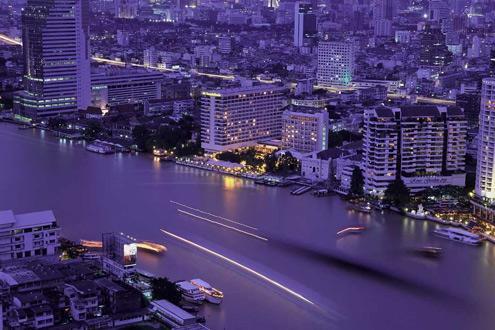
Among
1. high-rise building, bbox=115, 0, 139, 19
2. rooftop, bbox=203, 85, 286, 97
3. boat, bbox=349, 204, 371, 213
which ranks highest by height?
high-rise building, bbox=115, 0, 139, 19

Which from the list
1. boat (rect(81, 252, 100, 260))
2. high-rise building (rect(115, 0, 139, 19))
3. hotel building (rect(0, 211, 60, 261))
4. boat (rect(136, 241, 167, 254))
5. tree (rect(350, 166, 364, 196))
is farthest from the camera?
high-rise building (rect(115, 0, 139, 19))

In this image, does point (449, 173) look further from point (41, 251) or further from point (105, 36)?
point (105, 36)

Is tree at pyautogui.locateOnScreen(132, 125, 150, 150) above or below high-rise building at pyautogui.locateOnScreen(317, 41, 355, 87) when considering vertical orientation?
below

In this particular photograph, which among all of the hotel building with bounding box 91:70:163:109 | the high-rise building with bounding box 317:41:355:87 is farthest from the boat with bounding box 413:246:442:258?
the high-rise building with bounding box 317:41:355:87

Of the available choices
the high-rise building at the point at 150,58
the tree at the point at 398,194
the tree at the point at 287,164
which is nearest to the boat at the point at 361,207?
the tree at the point at 398,194

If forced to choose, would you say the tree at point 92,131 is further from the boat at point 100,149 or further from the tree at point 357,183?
the tree at point 357,183

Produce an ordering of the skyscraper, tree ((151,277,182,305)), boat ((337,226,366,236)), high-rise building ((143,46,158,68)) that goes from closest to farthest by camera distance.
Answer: tree ((151,277,182,305)), boat ((337,226,366,236)), the skyscraper, high-rise building ((143,46,158,68))

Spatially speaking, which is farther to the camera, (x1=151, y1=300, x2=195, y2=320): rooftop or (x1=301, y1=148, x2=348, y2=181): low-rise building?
(x1=301, y1=148, x2=348, y2=181): low-rise building

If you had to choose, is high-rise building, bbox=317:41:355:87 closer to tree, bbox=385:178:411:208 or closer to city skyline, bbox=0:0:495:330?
city skyline, bbox=0:0:495:330
